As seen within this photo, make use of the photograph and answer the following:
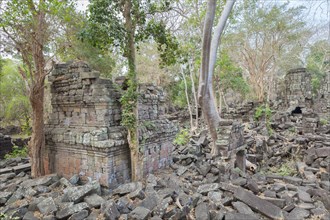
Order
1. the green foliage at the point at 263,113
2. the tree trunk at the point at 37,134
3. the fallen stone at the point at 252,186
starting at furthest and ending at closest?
the green foliage at the point at 263,113 < the tree trunk at the point at 37,134 < the fallen stone at the point at 252,186

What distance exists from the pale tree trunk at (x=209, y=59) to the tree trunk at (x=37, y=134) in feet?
14.5

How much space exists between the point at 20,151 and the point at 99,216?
892 cm

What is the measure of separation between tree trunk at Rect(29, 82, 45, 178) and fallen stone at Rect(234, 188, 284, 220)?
5246 millimetres

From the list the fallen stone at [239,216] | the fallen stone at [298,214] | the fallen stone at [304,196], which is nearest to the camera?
the fallen stone at [239,216]

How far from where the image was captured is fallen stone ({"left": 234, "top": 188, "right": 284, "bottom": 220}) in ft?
12.5

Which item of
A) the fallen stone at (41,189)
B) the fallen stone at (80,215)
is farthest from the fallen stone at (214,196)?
the fallen stone at (41,189)

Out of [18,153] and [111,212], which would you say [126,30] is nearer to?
[111,212]

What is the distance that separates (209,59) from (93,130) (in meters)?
3.46

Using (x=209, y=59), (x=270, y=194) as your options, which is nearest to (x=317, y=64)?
(x=209, y=59)

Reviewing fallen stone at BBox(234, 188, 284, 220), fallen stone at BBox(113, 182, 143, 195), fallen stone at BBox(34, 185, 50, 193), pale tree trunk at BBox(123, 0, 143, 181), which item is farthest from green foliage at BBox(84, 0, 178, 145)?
fallen stone at BBox(234, 188, 284, 220)

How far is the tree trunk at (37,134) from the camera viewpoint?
6.11 m

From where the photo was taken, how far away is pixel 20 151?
1075 centimetres

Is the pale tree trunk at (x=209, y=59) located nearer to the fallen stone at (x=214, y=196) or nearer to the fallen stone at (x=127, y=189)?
the fallen stone at (x=214, y=196)

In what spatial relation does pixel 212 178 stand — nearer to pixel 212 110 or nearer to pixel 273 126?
pixel 212 110
